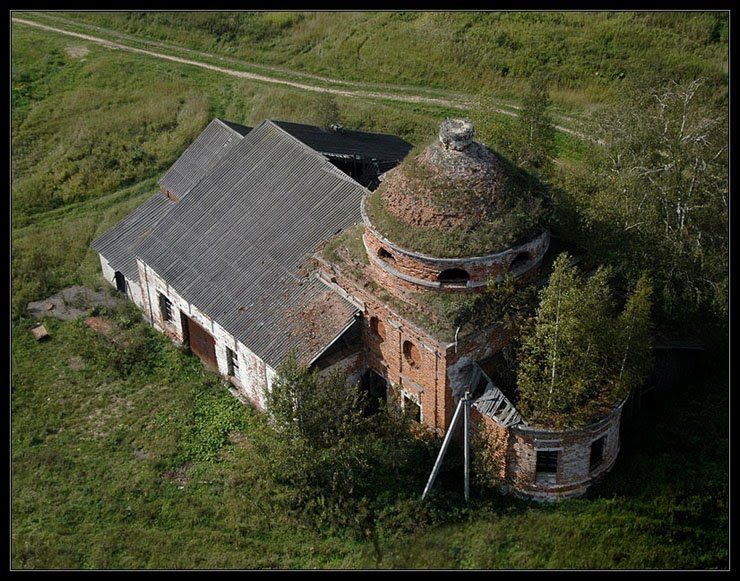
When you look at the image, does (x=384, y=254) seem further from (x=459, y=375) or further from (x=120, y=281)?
(x=120, y=281)

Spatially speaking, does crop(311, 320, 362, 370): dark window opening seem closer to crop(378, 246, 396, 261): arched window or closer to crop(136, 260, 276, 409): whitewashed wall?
crop(136, 260, 276, 409): whitewashed wall

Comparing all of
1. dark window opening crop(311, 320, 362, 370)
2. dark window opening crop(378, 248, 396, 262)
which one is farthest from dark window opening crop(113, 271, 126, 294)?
dark window opening crop(378, 248, 396, 262)

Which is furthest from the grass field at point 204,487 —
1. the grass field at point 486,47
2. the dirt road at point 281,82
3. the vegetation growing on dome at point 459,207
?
the grass field at point 486,47

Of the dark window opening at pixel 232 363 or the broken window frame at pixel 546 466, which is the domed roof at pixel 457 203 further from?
the dark window opening at pixel 232 363

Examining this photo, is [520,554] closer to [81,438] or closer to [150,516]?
[150,516]

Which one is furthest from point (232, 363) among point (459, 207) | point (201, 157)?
point (201, 157)

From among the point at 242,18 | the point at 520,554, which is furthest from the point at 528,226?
the point at 242,18

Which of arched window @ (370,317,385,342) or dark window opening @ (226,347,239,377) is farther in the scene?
dark window opening @ (226,347,239,377)
